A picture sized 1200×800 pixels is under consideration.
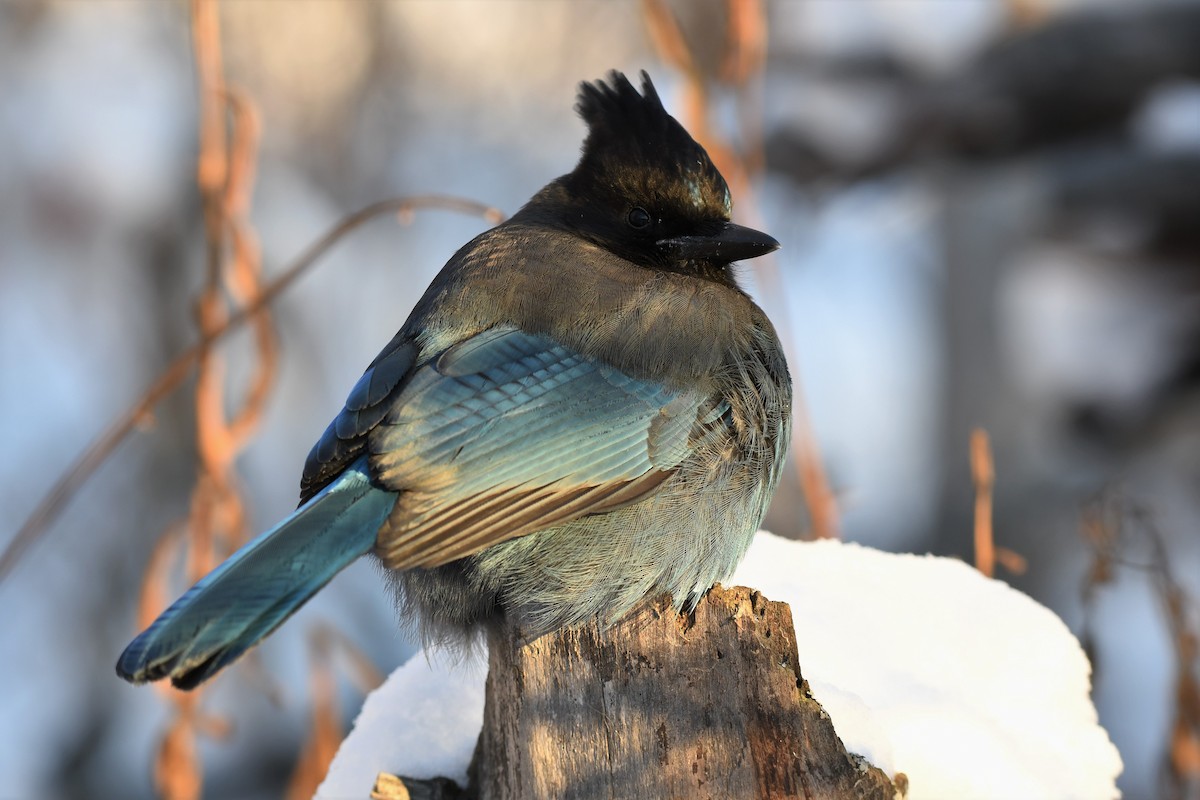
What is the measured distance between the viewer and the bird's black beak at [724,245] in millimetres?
2346

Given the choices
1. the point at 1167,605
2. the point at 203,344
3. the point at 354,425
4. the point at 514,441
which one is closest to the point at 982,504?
the point at 1167,605

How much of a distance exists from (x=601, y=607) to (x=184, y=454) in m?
5.96

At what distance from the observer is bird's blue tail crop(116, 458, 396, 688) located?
155 cm

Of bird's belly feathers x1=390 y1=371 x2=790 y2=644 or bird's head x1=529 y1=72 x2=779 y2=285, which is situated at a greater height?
bird's head x1=529 y1=72 x2=779 y2=285

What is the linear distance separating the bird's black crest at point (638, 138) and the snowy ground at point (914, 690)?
76cm

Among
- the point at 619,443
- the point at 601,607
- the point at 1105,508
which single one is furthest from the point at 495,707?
the point at 1105,508

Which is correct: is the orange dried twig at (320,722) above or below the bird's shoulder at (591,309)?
below

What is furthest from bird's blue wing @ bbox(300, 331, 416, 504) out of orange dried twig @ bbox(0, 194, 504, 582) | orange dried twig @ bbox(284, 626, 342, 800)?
orange dried twig @ bbox(284, 626, 342, 800)

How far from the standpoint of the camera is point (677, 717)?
167cm

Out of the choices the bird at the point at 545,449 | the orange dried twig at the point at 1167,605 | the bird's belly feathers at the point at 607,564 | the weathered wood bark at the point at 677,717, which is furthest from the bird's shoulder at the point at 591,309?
the orange dried twig at the point at 1167,605

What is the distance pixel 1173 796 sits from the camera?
271 centimetres

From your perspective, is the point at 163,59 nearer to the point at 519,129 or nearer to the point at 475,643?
the point at 519,129

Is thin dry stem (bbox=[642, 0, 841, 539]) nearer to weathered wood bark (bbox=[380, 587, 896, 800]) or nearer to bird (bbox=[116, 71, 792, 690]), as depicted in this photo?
bird (bbox=[116, 71, 792, 690])

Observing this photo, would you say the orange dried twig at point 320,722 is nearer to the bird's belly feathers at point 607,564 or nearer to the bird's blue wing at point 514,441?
the bird's belly feathers at point 607,564
